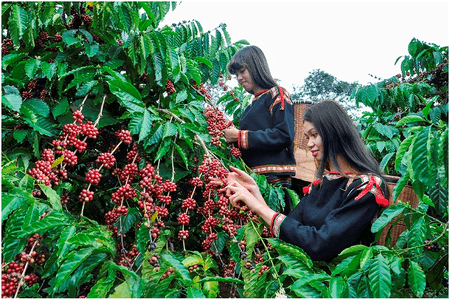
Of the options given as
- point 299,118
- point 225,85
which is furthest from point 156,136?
point 299,118

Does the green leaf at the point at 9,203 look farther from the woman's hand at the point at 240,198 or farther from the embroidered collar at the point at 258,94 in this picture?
the embroidered collar at the point at 258,94

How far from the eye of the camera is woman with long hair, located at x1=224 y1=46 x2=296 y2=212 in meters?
1.89

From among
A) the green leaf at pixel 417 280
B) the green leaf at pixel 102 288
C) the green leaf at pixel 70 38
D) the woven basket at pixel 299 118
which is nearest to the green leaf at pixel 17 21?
the green leaf at pixel 70 38

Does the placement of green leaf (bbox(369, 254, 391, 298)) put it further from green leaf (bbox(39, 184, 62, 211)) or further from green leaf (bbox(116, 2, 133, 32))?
green leaf (bbox(116, 2, 133, 32))

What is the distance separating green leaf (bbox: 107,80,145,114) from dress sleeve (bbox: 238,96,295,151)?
A: 724 millimetres

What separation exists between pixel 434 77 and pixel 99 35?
9.23ft

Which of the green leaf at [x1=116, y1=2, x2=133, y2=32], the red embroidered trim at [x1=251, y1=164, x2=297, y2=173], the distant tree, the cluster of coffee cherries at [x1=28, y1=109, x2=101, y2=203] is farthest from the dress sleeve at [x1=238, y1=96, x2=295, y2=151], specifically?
the distant tree

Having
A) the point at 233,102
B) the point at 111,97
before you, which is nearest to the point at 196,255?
the point at 111,97

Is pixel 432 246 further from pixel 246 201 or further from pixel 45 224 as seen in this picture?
pixel 45 224

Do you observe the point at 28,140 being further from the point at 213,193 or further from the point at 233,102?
the point at 233,102

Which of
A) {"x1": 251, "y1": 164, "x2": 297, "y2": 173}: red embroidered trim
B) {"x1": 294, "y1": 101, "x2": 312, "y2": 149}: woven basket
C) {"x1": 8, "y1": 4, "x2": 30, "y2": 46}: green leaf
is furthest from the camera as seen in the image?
{"x1": 294, "y1": 101, "x2": 312, "y2": 149}: woven basket

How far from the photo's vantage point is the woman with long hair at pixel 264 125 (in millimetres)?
1890

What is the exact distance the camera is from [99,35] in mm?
1433

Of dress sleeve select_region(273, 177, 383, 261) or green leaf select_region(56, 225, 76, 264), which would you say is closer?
green leaf select_region(56, 225, 76, 264)
